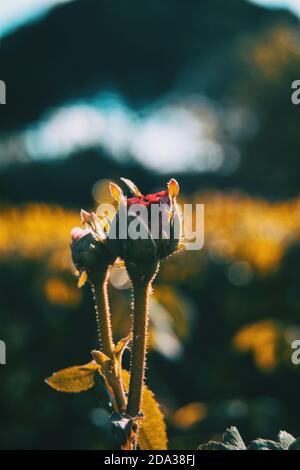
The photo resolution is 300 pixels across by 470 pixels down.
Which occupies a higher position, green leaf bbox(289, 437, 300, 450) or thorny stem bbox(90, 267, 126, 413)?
thorny stem bbox(90, 267, 126, 413)

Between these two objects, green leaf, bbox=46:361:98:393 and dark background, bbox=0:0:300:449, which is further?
dark background, bbox=0:0:300:449

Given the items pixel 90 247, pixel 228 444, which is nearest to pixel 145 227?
pixel 90 247

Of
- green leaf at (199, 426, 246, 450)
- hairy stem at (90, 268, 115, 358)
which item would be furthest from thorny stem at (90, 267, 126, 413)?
green leaf at (199, 426, 246, 450)

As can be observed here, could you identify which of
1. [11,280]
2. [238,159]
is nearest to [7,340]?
[11,280]

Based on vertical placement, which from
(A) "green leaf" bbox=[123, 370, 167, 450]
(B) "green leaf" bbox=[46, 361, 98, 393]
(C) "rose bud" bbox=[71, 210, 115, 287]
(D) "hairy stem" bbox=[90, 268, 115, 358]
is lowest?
(A) "green leaf" bbox=[123, 370, 167, 450]

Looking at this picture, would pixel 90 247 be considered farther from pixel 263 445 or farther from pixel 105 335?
pixel 263 445

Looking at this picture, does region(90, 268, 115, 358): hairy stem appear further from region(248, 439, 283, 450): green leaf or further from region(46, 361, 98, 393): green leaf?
region(248, 439, 283, 450): green leaf
